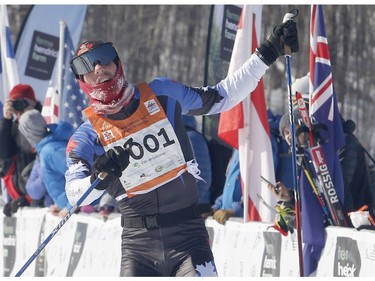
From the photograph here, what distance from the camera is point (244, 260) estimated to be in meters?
9.29

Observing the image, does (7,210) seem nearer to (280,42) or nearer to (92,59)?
(92,59)

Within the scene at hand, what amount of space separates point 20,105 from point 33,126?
502 millimetres

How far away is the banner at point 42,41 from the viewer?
14.2m

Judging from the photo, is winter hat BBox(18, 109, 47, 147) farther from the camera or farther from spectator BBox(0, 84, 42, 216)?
spectator BBox(0, 84, 42, 216)

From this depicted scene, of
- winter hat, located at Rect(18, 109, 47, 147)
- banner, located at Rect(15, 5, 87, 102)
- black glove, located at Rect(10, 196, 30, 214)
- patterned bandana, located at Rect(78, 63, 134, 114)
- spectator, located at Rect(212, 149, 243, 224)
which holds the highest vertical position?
banner, located at Rect(15, 5, 87, 102)

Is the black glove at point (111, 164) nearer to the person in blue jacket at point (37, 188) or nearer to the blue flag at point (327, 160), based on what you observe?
the blue flag at point (327, 160)

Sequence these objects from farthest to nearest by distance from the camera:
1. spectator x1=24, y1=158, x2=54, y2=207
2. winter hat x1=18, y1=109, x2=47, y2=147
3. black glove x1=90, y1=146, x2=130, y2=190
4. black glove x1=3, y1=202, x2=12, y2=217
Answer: black glove x1=3, y1=202, x2=12, y2=217
spectator x1=24, y1=158, x2=54, y2=207
winter hat x1=18, y1=109, x2=47, y2=147
black glove x1=90, y1=146, x2=130, y2=190

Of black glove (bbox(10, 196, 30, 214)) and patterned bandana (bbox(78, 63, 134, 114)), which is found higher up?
patterned bandana (bbox(78, 63, 134, 114))

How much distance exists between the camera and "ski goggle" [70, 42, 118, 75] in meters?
6.71

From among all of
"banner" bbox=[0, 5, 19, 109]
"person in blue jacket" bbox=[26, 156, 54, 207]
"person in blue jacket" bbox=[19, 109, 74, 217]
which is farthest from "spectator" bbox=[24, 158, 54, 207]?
"banner" bbox=[0, 5, 19, 109]

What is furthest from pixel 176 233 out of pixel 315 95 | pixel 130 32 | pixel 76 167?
pixel 130 32

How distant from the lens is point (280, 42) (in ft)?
22.5

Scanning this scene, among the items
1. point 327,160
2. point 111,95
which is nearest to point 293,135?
point 327,160

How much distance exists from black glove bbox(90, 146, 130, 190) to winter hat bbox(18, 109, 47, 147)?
14.7 feet
